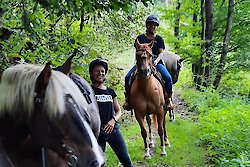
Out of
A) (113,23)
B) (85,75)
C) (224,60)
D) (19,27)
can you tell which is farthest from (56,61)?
(224,60)

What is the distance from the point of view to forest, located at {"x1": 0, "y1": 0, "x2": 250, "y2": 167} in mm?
4473

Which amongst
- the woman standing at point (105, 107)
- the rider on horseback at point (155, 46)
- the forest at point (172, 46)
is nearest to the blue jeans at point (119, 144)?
the woman standing at point (105, 107)

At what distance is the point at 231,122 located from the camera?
24.2 ft

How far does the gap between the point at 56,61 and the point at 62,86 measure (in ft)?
9.15

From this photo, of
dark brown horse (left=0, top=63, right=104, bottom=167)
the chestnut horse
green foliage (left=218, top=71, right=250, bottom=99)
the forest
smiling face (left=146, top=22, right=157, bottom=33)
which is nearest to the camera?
dark brown horse (left=0, top=63, right=104, bottom=167)

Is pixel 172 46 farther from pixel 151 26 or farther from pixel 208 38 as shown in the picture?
pixel 151 26

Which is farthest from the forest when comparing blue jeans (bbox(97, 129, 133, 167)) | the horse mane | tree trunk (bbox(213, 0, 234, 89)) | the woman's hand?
blue jeans (bbox(97, 129, 133, 167))

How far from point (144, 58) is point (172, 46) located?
9770 millimetres

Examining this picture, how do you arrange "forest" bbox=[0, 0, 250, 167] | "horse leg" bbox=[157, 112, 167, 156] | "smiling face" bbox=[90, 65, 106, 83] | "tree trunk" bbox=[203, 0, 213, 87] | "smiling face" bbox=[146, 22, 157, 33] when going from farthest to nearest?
"tree trunk" bbox=[203, 0, 213, 87] < "horse leg" bbox=[157, 112, 167, 156] < "smiling face" bbox=[146, 22, 157, 33] < "smiling face" bbox=[90, 65, 106, 83] < "forest" bbox=[0, 0, 250, 167]

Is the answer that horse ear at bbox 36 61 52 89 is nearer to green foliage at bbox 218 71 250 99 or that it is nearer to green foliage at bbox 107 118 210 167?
green foliage at bbox 107 118 210 167

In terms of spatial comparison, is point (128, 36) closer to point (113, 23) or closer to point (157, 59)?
point (113, 23)

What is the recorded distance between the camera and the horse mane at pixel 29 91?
218 cm

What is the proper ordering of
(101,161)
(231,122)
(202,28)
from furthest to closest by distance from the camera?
1. (202,28)
2. (231,122)
3. (101,161)

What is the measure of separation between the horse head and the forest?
2.50 ft
